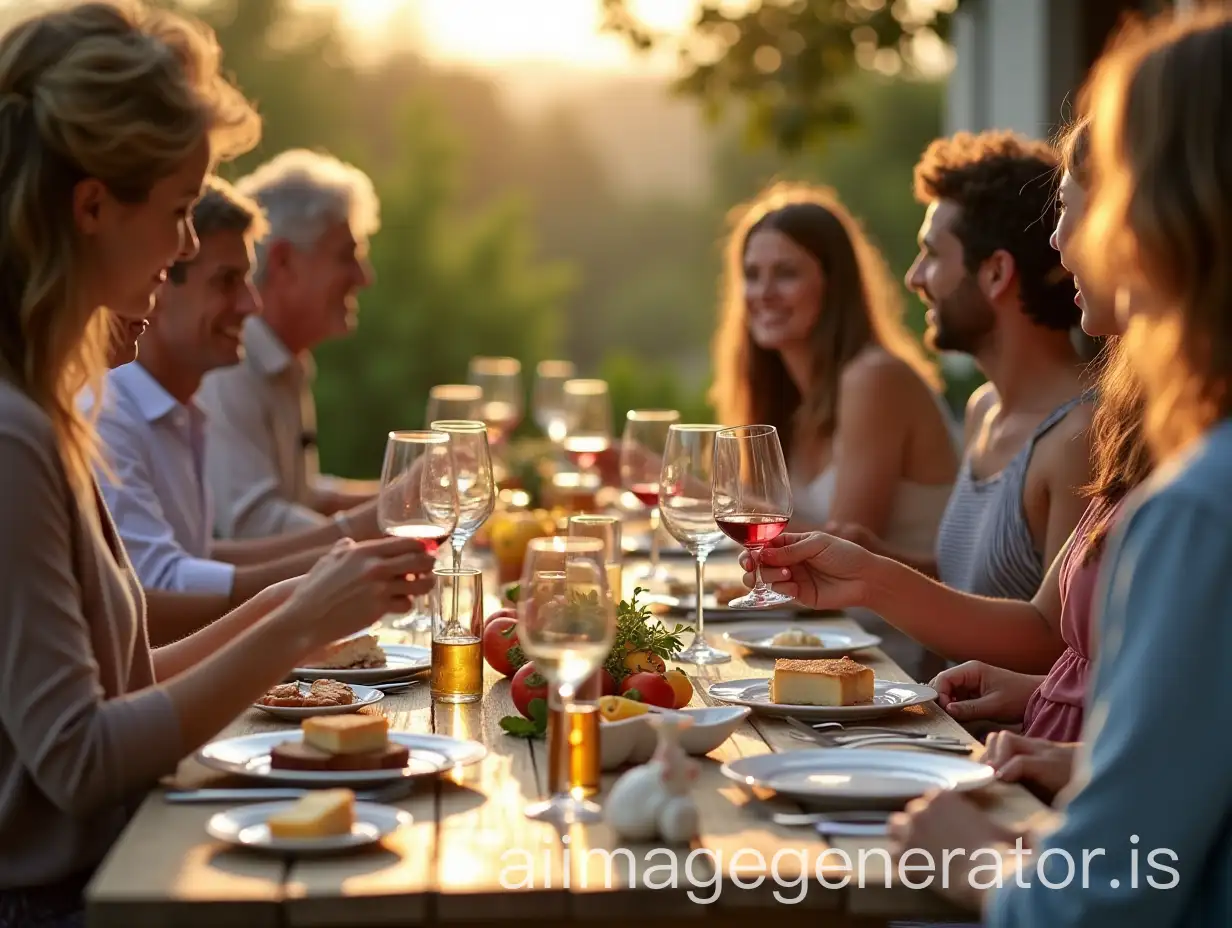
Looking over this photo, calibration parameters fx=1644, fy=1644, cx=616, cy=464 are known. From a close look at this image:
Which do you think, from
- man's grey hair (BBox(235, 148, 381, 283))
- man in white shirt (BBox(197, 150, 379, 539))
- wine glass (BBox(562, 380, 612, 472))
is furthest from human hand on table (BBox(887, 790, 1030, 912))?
man's grey hair (BBox(235, 148, 381, 283))

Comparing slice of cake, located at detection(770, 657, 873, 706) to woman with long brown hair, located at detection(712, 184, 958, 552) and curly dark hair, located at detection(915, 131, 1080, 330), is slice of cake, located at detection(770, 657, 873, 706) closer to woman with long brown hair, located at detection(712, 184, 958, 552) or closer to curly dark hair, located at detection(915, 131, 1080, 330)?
curly dark hair, located at detection(915, 131, 1080, 330)

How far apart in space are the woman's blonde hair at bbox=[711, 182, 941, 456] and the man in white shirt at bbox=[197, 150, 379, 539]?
1167mm

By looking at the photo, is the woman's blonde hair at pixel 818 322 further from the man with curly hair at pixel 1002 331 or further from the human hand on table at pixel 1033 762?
the human hand on table at pixel 1033 762

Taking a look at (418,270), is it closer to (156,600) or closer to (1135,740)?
(156,600)

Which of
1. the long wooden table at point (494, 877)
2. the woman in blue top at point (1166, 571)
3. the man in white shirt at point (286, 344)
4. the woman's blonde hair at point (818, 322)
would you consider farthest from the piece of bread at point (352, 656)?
the woman's blonde hair at point (818, 322)

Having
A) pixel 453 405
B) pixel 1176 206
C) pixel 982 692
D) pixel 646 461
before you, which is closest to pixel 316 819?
pixel 1176 206

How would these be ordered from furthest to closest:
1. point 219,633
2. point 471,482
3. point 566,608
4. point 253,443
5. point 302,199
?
point 302,199
point 253,443
point 471,482
point 219,633
point 566,608

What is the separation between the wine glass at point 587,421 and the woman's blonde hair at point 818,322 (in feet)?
1.64

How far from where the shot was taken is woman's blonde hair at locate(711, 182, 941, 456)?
4355 mm

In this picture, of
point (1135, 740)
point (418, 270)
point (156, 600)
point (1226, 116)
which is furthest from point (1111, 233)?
point (418, 270)

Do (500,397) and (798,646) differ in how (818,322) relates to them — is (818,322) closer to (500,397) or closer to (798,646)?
(500,397)

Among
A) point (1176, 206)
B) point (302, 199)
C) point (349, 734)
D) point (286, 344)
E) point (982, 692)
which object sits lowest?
point (982, 692)

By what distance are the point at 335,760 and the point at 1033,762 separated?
803 millimetres

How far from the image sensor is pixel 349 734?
6.12ft
